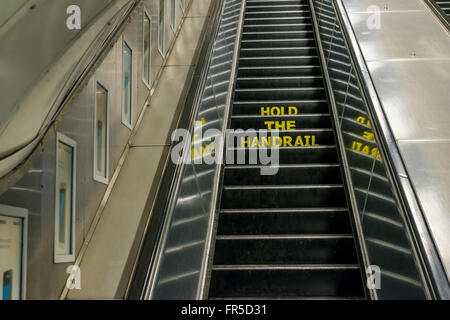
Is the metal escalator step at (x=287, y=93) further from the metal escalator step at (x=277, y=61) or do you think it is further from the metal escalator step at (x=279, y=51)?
the metal escalator step at (x=279, y=51)

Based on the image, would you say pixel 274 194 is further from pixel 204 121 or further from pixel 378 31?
pixel 378 31

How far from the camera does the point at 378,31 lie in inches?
286

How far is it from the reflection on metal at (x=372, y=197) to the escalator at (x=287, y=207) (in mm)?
196

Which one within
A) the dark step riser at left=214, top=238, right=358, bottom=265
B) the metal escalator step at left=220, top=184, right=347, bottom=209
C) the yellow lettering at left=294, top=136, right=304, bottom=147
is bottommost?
the dark step riser at left=214, top=238, right=358, bottom=265

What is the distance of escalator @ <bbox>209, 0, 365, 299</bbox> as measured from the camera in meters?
3.61

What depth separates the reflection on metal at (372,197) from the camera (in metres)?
2.76

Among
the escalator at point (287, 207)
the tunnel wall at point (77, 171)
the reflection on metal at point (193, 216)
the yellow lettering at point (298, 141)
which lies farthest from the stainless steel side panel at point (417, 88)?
the tunnel wall at point (77, 171)

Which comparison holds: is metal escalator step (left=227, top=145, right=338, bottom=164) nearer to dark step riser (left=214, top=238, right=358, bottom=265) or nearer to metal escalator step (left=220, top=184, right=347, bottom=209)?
metal escalator step (left=220, top=184, right=347, bottom=209)

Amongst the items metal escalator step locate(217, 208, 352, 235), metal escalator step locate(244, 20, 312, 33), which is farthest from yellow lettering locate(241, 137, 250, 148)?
metal escalator step locate(244, 20, 312, 33)

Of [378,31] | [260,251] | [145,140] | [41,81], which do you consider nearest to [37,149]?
[41,81]

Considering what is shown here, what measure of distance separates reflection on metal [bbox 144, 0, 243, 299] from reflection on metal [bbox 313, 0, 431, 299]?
3.75 ft

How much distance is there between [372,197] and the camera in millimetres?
3539

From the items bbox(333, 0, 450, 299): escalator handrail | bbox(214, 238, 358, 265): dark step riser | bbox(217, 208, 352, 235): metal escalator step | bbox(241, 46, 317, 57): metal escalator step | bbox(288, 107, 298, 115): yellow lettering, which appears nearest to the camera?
bbox(333, 0, 450, 299): escalator handrail

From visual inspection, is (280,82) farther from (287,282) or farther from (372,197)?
(287,282)
